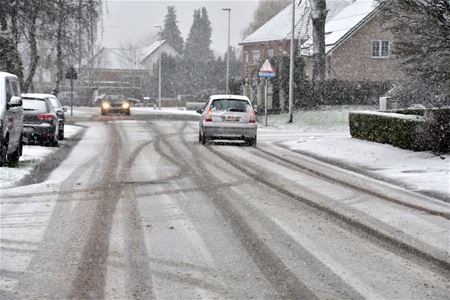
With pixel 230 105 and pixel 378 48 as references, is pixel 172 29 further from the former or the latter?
pixel 230 105

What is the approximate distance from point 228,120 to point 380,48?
114ft

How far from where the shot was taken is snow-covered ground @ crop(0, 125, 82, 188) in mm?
12876

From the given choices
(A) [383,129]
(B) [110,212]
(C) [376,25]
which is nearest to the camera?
(B) [110,212]

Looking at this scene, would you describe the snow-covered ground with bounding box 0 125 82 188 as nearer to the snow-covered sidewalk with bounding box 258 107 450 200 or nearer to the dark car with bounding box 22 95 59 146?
the dark car with bounding box 22 95 59 146

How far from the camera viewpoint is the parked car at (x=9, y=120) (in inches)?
553

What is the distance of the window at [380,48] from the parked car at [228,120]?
111ft

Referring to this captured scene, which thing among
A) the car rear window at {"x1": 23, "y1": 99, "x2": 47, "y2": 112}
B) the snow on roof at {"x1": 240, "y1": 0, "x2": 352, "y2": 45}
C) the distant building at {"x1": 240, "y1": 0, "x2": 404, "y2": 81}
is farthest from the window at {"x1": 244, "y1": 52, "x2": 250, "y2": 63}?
the car rear window at {"x1": 23, "y1": 99, "x2": 47, "y2": 112}

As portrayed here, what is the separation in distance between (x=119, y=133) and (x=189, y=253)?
21.3 m

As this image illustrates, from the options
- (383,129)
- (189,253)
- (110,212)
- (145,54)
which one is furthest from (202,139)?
(145,54)

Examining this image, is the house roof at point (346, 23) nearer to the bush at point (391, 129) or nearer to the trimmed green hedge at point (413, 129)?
the bush at point (391, 129)

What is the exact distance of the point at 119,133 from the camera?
2845 centimetres

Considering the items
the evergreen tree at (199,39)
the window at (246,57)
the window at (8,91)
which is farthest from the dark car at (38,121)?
the evergreen tree at (199,39)

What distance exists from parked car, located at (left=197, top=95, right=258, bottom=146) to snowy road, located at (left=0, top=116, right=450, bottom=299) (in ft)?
25.0

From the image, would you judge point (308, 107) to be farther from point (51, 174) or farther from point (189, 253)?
point (189, 253)
